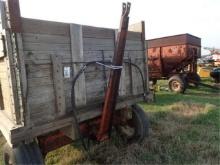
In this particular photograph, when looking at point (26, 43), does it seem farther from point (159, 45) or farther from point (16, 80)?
point (159, 45)

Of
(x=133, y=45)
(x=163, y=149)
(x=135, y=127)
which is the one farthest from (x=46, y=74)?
(x=163, y=149)

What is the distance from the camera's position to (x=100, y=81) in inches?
120

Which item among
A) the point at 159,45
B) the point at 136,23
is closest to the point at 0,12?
the point at 136,23

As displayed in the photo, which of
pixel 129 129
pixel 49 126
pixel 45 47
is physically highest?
pixel 45 47

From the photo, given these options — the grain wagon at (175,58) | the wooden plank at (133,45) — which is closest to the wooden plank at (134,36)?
the wooden plank at (133,45)

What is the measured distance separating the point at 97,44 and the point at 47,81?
0.89 meters

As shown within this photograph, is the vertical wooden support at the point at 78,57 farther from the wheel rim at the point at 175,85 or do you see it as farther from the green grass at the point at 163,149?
the wheel rim at the point at 175,85

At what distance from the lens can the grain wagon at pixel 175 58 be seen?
991 cm

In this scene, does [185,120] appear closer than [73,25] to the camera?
No

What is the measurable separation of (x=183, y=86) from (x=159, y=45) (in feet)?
8.60

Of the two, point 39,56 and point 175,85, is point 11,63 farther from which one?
point 175,85

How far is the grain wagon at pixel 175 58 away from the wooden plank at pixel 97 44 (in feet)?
22.8

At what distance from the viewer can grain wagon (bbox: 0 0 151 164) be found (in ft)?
7.15

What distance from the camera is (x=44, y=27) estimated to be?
7.85 ft
